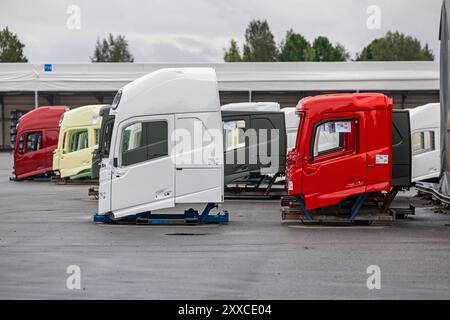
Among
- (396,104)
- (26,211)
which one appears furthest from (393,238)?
(396,104)

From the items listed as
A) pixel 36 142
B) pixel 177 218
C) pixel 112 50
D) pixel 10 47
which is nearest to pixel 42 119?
pixel 36 142

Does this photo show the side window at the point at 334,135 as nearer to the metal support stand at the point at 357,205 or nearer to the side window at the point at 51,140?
the metal support stand at the point at 357,205

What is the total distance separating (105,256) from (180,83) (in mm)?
5033

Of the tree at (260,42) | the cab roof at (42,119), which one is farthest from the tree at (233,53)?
the cab roof at (42,119)

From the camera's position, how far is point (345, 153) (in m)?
18.3

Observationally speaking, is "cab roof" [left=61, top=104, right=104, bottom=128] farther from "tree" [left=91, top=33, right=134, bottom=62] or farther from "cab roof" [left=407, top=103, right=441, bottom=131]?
"tree" [left=91, top=33, right=134, bottom=62]

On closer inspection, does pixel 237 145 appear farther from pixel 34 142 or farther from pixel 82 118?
pixel 34 142

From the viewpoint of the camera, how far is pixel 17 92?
63.6 meters

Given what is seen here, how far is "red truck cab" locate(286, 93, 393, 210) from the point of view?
18.1 meters

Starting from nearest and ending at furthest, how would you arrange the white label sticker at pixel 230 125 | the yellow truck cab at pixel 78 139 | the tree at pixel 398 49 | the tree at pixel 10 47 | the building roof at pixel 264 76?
the white label sticker at pixel 230 125, the yellow truck cab at pixel 78 139, the building roof at pixel 264 76, the tree at pixel 10 47, the tree at pixel 398 49

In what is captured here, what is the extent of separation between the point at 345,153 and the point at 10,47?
79389 millimetres

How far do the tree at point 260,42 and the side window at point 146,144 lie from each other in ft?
347

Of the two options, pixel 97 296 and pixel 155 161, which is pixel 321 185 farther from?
pixel 97 296

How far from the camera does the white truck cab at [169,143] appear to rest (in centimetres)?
1805
